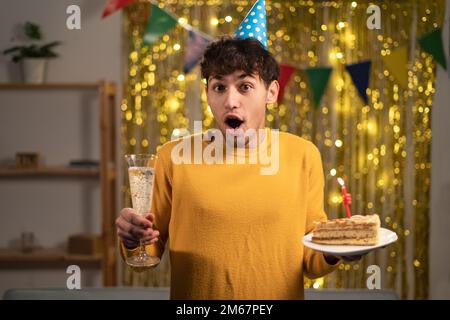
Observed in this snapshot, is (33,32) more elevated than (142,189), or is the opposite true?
(33,32)

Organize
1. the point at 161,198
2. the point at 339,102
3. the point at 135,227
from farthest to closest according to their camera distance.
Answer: the point at 339,102, the point at 161,198, the point at 135,227

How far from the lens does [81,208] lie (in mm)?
4160

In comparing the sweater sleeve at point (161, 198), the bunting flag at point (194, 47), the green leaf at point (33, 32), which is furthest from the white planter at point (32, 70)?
the sweater sleeve at point (161, 198)

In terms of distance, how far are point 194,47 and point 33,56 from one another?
2.88 feet

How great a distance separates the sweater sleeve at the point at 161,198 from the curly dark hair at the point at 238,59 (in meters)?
0.20

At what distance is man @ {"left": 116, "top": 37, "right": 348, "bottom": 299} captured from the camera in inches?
56.1

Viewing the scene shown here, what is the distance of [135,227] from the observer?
1358 millimetres

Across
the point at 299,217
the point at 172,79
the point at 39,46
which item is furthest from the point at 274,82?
the point at 39,46

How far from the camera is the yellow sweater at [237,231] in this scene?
4.67ft

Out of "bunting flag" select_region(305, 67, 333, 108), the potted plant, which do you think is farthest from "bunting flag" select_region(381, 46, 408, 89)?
the potted plant

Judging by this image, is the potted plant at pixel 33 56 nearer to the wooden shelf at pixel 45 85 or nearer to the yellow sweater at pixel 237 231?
the wooden shelf at pixel 45 85

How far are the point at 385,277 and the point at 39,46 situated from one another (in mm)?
2364

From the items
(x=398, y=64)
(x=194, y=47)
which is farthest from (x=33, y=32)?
(x=398, y=64)

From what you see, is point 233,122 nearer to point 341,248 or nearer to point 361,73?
point 341,248
